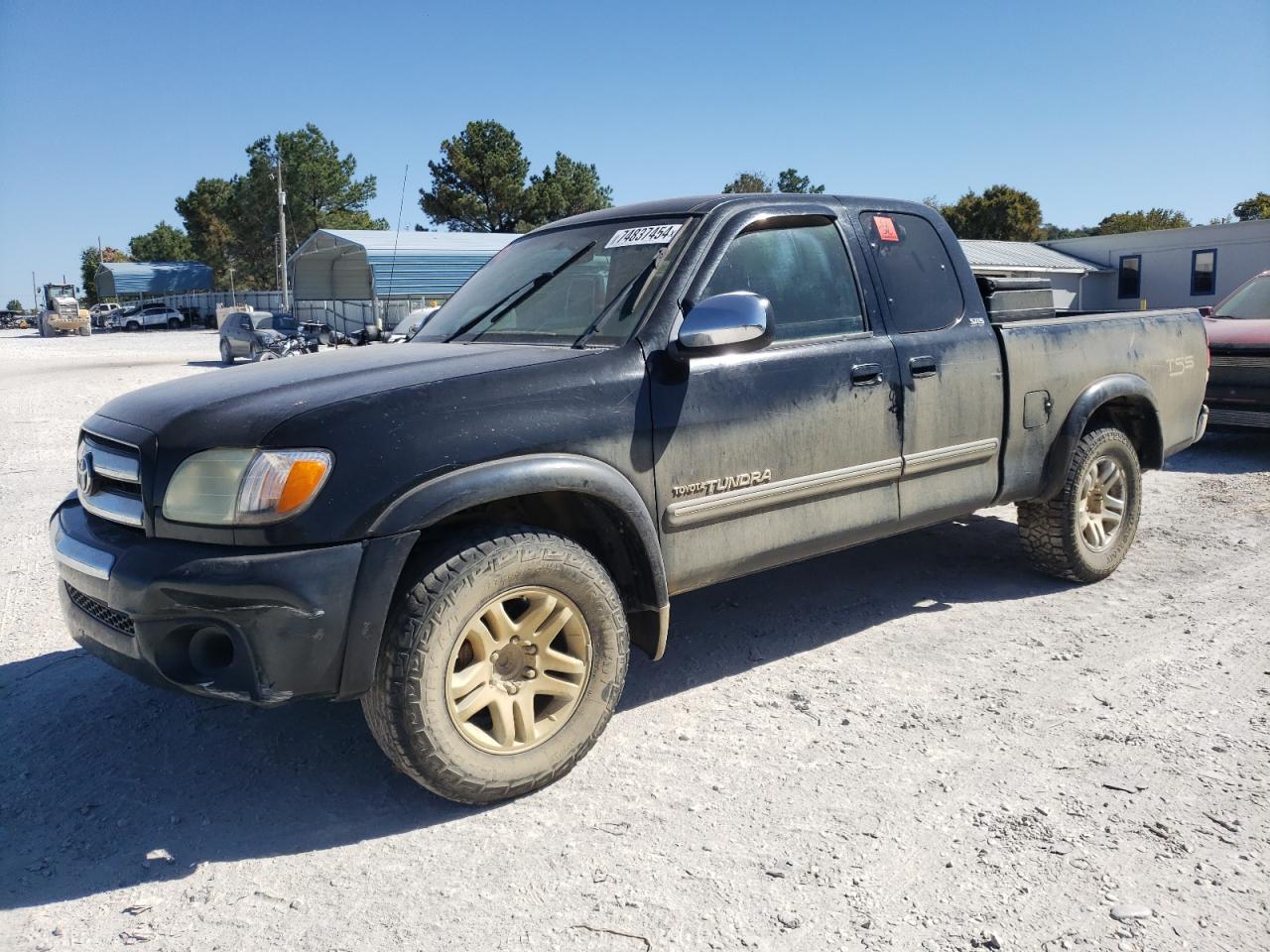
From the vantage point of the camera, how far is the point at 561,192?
6344 centimetres

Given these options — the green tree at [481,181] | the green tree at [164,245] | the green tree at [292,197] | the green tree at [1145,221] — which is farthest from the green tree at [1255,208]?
the green tree at [164,245]

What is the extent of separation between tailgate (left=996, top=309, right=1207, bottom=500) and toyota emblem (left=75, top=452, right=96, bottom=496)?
3719 mm

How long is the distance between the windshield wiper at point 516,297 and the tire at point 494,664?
1271 millimetres

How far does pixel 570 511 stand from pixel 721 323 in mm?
809

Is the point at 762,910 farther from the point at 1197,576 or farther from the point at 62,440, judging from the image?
the point at 62,440

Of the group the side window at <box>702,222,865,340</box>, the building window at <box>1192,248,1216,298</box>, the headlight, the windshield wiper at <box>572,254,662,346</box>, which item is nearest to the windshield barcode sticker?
the windshield wiper at <box>572,254,662,346</box>

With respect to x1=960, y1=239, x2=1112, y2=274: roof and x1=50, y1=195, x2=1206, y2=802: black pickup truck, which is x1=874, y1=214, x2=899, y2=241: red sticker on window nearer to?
x1=50, y1=195, x2=1206, y2=802: black pickup truck

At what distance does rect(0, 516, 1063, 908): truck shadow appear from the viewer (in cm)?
283

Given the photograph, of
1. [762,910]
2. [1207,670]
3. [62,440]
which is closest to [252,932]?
[762,910]

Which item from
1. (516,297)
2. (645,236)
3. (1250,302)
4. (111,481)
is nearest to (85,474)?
(111,481)

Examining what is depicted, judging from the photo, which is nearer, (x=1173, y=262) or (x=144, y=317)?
(x=1173, y=262)

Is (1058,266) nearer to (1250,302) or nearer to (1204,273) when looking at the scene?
(1204,273)

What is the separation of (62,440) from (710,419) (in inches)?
394

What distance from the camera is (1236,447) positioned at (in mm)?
9812
